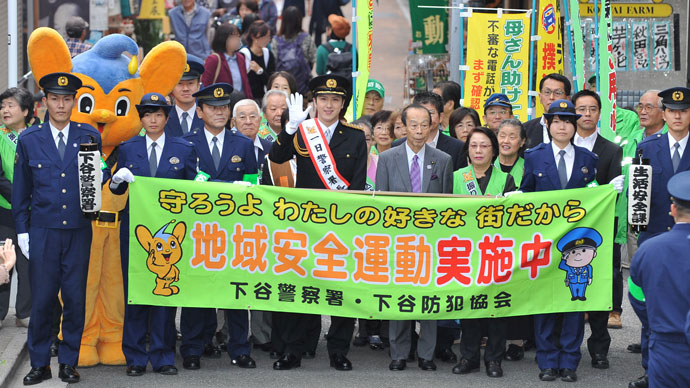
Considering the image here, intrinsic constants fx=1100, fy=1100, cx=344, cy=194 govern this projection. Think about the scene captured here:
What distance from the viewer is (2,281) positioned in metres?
6.96

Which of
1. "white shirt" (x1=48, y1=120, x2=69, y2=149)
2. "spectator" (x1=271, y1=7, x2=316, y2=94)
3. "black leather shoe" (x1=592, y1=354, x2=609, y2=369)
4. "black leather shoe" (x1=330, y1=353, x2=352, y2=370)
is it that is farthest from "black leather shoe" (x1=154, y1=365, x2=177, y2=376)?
"spectator" (x1=271, y1=7, x2=316, y2=94)

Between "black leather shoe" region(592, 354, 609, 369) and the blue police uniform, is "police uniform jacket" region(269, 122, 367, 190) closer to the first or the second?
the blue police uniform

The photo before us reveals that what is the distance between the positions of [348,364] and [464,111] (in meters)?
3.19

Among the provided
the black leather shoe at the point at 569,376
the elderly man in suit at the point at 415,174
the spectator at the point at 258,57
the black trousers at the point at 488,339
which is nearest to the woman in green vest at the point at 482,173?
the elderly man in suit at the point at 415,174

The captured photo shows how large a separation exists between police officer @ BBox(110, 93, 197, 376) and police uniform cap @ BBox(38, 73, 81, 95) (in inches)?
24.0

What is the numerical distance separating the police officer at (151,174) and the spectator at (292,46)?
7259mm

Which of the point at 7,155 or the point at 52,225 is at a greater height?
the point at 7,155

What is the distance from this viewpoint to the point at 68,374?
874 centimetres

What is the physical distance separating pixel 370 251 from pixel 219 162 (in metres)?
1.57

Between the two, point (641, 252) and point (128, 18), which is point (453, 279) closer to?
point (641, 252)

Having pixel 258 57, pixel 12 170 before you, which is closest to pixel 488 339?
pixel 12 170

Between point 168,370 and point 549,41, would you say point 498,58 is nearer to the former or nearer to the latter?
point 549,41

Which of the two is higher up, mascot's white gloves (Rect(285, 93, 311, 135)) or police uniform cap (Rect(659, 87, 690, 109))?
police uniform cap (Rect(659, 87, 690, 109))

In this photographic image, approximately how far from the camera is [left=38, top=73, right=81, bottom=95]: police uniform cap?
8680 millimetres
